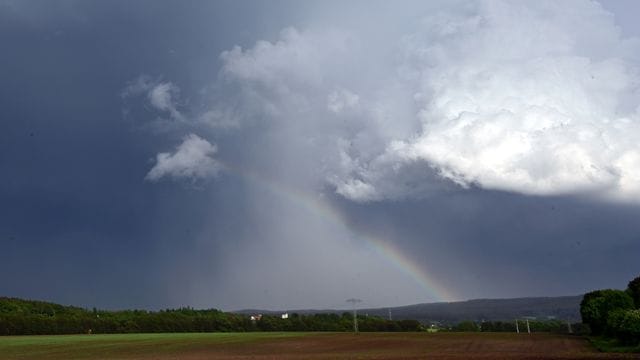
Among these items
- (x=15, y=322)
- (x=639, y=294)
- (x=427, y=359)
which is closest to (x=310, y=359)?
(x=427, y=359)

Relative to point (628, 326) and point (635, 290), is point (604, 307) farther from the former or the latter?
point (628, 326)

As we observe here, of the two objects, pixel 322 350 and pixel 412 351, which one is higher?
pixel 322 350

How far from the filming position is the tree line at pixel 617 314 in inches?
3364

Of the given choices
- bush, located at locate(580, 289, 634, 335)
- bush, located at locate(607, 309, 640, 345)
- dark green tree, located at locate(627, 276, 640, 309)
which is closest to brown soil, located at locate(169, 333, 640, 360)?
bush, located at locate(607, 309, 640, 345)

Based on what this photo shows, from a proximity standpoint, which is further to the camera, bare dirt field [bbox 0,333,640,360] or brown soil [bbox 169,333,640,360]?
bare dirt field [bbox 0,333,640,360]

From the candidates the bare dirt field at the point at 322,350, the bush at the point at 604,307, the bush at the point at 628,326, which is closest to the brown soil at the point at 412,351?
the bare dirt field at the point at 322,350

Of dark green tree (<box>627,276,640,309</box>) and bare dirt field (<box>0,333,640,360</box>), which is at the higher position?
dark green tree (<box>627,276,640,309</box>)

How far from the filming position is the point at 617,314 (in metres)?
97.1

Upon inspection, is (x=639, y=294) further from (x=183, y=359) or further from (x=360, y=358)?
(x=183, y=359)

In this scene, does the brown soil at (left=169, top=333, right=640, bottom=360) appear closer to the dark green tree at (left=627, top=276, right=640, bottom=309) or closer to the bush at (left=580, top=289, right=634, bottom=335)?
the bush at (left=580, top=289, right=634, bottom=335)

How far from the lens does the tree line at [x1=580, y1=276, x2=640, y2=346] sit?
8544 cm

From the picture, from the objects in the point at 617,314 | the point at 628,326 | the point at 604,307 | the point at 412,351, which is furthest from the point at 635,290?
the point at 412,351

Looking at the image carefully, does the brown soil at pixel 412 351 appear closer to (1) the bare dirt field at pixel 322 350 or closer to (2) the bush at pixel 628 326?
(1) the bare dirt field at pixel 322 350

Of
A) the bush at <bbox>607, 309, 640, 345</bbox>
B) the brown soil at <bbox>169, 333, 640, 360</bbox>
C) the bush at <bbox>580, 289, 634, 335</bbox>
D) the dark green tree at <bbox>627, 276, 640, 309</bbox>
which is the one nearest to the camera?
the brown soil at <bbox>169, 333, 640, 360</bbox>
